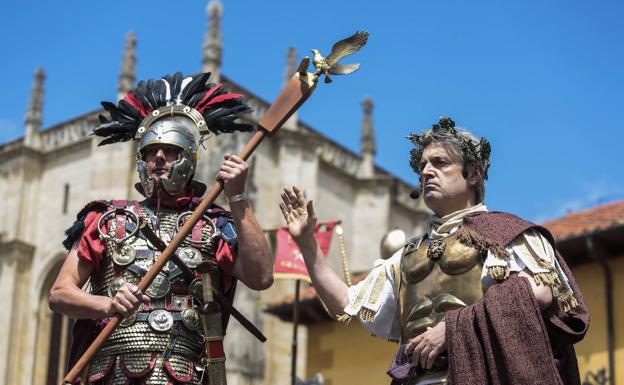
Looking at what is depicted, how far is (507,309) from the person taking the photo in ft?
20.3

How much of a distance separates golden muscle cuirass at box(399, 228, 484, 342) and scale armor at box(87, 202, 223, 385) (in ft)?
3.53

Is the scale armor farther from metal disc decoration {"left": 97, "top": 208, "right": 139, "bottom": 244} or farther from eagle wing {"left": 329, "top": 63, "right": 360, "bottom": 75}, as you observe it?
eagle wing {"left": 329, "top": 63, "right": 360, "bottom": 75}

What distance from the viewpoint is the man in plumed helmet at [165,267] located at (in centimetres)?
678

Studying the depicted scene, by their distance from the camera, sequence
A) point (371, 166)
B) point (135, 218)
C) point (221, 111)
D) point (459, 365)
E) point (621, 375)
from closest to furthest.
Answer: point (459, 365) < point (135, 218) < point (221, 111) < point (621, 375) < point (371, 166)

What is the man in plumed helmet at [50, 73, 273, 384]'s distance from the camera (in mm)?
6777

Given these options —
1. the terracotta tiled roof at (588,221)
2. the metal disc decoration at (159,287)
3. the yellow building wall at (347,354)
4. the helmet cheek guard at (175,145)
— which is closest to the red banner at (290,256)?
the yellow building wall at (347,354)

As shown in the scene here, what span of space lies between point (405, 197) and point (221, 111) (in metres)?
44.1

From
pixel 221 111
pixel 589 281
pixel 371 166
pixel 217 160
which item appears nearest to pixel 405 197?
pixel 371 166

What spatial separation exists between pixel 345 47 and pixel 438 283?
4.48ft

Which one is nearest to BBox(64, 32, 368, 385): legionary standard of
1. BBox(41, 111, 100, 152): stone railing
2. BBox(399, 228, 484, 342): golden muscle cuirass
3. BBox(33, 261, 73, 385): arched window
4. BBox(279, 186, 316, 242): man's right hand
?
Result: BBox(279, 186, 316, 242): man's right hand

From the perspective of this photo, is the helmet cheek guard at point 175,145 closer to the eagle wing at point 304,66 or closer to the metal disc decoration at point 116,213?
the metal disc decoration at point 116,213

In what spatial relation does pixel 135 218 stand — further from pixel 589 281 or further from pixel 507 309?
pixel 589 281

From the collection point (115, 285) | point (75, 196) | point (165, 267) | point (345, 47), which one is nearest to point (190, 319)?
point (165, 267)

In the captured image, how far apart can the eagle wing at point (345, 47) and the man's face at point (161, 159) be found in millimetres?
942
